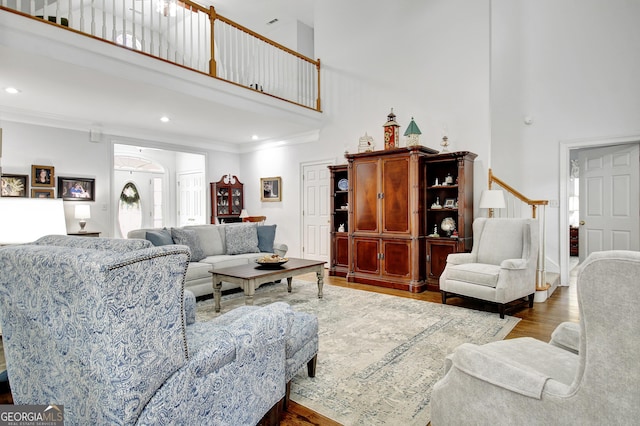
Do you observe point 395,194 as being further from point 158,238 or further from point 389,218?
point 158,238

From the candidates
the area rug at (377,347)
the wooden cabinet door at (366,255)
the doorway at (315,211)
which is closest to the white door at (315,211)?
the doorway at (315,211)

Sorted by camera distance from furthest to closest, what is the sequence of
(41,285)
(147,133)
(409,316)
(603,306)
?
1. (147,133)
2. (409,316)
3. (41,285)
4. (603,306)

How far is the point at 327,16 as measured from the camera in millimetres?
6832

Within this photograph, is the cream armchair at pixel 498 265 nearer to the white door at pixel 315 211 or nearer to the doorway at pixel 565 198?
the doorway at pixel 565 198

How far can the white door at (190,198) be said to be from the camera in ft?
28.6

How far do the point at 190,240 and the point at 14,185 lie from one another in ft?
10.1

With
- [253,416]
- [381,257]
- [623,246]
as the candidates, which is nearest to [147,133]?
[381,257]

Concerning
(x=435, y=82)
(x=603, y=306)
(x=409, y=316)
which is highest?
(x=435, y=82)

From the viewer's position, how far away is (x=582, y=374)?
109 cm

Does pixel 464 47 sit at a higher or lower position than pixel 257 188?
higher

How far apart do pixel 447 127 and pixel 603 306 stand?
4.68 m

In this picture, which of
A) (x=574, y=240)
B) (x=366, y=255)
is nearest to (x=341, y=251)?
(x=366, y=255)

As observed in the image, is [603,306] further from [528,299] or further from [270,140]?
[270,140]

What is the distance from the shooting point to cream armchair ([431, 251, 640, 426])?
0.98 metres
